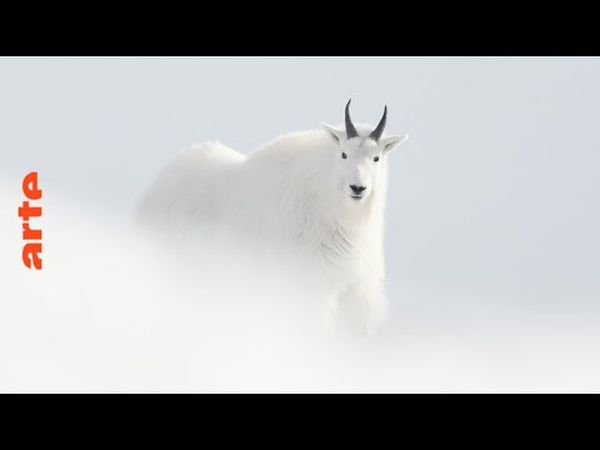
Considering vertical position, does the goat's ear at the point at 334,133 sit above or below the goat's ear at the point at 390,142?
above

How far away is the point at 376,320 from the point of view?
14.7 metres

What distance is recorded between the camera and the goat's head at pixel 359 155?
13.6 metres

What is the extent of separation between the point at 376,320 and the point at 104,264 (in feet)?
12.1

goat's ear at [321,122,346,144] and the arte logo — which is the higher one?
goat's ear at [321,122,346,144]

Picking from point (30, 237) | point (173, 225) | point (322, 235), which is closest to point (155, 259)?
point (173, 225)

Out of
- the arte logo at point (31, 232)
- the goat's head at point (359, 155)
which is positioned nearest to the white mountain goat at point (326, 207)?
the goat's head at point (359, 155)

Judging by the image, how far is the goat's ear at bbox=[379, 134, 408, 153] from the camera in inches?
549

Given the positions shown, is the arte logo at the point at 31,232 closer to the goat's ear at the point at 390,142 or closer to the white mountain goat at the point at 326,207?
the white mountain goat at the point at 326,207

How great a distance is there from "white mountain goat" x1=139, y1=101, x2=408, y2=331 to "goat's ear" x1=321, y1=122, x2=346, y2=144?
0.01 m

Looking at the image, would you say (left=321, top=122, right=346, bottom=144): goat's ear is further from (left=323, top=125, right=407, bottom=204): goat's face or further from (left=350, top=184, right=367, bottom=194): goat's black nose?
(left=350, top=184, right=367, bottom=194): goat's black nose

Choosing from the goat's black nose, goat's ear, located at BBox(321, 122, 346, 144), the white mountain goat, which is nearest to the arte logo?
the white mountain goat

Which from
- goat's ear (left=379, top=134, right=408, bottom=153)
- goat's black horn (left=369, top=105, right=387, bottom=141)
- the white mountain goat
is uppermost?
goat's black horn (left=369, top=105, right=387, bottom=141)

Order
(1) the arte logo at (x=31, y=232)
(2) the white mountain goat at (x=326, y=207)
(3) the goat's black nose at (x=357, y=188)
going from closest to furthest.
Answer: (3) the goat's black nose at (x=357, y=188), (2) the white mountain goat at (x=326, y=207), (1) the arte logo at (x=31, y=232)

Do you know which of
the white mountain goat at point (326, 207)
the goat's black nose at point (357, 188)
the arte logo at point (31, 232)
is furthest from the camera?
the arte logo at point (31, 232)
